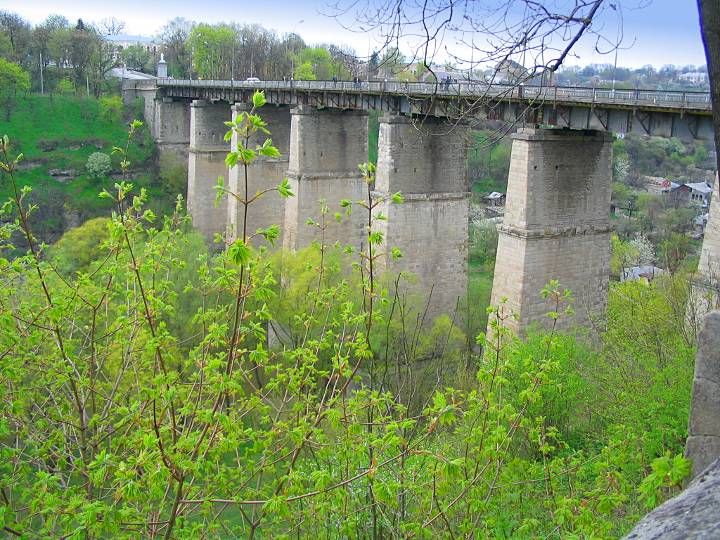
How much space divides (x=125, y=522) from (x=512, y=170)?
15393mm

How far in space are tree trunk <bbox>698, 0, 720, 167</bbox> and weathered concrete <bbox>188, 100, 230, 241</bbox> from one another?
31737 millimetres

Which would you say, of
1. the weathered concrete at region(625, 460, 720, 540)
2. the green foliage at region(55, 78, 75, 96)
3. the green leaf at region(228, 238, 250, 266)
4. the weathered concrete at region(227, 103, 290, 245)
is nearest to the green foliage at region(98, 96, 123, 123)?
the green foliage at region(55, 78, 75, 96)

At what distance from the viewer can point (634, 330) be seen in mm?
17125

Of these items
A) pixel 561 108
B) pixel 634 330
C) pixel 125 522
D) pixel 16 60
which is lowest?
pixel 634 330

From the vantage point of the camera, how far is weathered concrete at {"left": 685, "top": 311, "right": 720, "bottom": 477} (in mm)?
4043

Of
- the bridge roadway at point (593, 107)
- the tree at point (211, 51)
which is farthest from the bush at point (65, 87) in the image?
the bridge roadway at point (593, 107)

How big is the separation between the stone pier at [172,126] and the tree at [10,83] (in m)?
11.7

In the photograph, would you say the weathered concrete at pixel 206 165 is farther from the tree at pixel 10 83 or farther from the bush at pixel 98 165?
the tree at pixel 10 83

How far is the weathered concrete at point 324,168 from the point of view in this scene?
2717cm

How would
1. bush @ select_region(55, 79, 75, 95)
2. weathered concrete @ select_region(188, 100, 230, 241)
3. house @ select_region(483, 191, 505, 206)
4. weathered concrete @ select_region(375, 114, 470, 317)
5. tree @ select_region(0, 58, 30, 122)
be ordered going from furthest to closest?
house @ select_region(483, 191, 505, 206) < bush @ select_region(55, 79, 75, 95) < tree @ select_region(0, 58, 30, 122) < weathered concrete @ select_region(188, 100, 230, 241) < weathered concrete @ select_region(375, 114, 470, 317)

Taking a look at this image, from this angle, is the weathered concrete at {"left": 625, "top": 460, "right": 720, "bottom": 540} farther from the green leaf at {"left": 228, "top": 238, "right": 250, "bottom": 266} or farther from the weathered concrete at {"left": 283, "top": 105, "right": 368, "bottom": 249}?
the weathered concrete at {"left": 283, "top": 105, "right": 368, "bottom": 249}

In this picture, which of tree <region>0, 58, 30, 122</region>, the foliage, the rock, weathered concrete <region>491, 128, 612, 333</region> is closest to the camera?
weathered concrete <region>491, 128, 612, 333</region>

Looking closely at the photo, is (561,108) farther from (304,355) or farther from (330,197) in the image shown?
(304,355)

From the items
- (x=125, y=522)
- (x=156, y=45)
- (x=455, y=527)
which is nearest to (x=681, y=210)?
(x=455, y=527)
